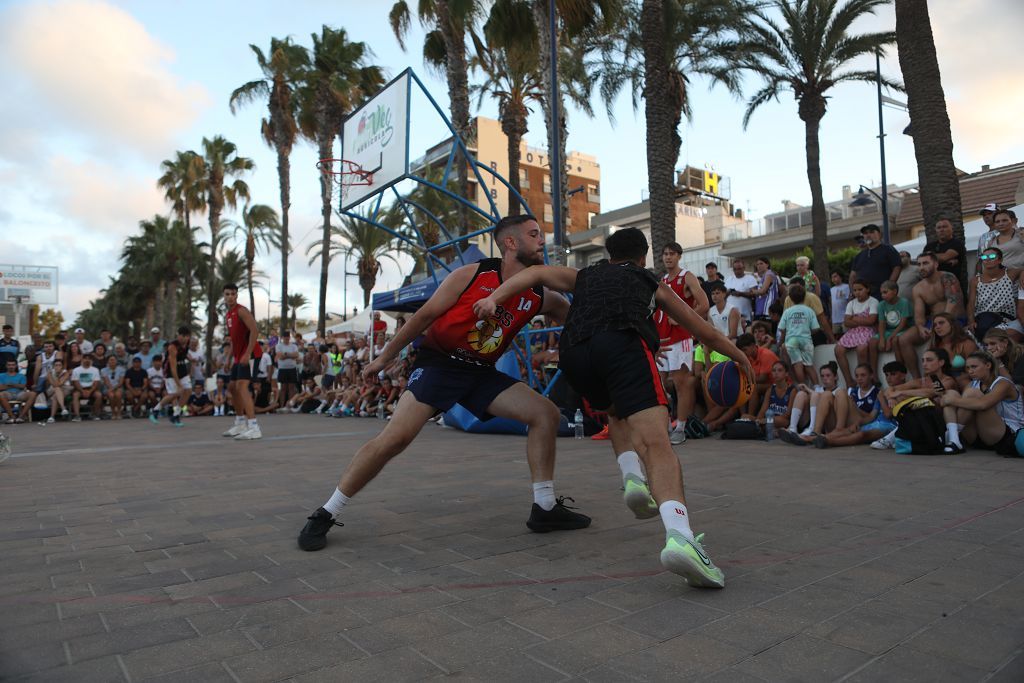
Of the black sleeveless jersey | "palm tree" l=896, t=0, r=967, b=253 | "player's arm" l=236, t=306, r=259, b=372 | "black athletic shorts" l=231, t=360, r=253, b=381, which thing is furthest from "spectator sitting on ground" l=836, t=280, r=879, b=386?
"black athletic shorts" l=231, t=360, r=253, b=381

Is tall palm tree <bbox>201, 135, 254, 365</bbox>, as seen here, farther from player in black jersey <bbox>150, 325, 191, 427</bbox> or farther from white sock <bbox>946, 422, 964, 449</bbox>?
white sock <bbox>946, 422, 964, 449</bbox>

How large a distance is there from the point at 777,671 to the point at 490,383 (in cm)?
234

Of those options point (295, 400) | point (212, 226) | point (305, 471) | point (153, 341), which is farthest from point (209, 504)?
point (212, 226)

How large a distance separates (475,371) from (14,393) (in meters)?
14.7

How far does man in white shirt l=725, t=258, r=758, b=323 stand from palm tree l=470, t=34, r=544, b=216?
9.00 meters

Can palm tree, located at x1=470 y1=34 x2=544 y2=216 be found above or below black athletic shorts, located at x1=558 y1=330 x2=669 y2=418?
above

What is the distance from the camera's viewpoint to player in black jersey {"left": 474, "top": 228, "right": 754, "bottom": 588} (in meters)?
3.09

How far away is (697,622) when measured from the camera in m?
2.47

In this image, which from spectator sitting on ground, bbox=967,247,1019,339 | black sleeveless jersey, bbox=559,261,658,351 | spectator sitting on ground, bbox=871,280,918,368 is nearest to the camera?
black sleeveless jersey, bbox=559,261,658,351

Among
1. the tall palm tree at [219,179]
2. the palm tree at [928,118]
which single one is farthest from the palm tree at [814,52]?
the tall palm tree at [219,179]

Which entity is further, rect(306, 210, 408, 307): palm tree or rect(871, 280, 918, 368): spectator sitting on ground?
rect(306, 210, 408, 307): palm tree

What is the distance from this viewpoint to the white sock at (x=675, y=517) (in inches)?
114

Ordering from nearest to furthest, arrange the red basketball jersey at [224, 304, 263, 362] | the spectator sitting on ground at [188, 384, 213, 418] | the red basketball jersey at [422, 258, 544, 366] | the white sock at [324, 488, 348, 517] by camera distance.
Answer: the white sock at [324, 488, 348, 517]
the red basketball jersey at [422, 258, 544, 366]
the red basketball jersey at [224, 304, 263, 362]
the spectator sitting on ground at [188, 384, 213, 418]

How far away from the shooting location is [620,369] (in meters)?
3.28
